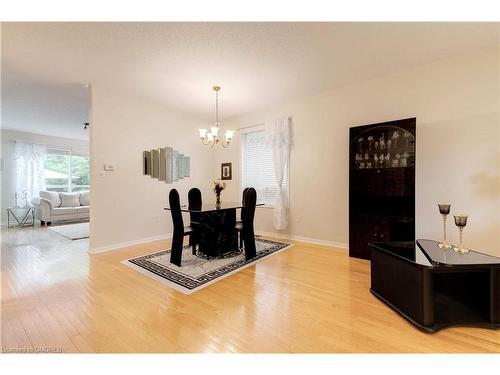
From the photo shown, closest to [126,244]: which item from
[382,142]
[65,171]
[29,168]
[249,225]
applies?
[249,225]

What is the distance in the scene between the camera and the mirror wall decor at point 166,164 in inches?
171

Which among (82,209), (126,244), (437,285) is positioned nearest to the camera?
(437,285)

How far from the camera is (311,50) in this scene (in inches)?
104

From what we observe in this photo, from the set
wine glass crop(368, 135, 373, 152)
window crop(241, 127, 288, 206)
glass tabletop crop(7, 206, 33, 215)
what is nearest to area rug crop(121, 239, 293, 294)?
window crop(241, 127, 288, 206)

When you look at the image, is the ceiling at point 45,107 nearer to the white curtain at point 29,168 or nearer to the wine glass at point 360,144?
the white curtain at point 29,168

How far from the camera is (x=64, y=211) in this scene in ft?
20.8

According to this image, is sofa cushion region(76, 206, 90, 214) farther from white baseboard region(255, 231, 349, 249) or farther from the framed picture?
white baseboard region(255, 231, 349, 249)

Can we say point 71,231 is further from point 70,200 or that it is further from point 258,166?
point 258,166

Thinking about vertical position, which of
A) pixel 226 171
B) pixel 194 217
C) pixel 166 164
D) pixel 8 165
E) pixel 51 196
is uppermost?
pixel 8 165

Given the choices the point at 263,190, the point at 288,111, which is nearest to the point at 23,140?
the point at 263,190

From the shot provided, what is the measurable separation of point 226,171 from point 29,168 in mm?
5974

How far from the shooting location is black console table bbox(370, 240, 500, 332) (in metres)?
1.65
